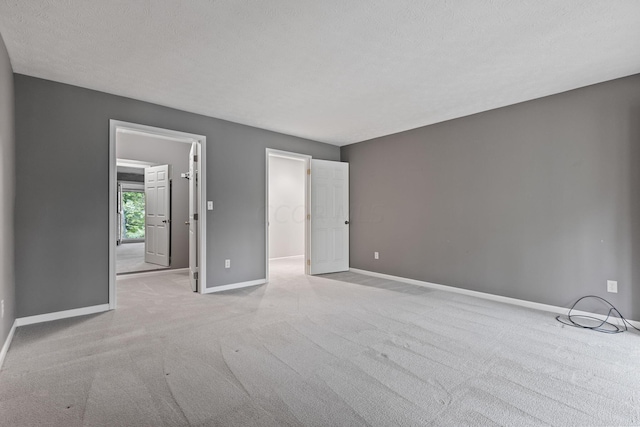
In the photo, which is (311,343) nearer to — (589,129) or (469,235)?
(469,235)

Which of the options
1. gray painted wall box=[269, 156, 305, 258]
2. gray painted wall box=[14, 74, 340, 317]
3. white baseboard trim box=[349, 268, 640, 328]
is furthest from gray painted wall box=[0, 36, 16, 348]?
gray painted wall box=[269, 156, 305, 258]

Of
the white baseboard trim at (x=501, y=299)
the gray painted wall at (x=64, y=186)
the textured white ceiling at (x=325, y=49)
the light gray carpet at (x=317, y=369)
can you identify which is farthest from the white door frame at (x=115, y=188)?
the white baseboard trim at (x=501, y=299)

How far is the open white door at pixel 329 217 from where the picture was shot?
17.9ft

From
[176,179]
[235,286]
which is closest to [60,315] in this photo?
[235,286]

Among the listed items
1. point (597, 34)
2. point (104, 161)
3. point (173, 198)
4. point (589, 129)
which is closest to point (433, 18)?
point (597, 34)

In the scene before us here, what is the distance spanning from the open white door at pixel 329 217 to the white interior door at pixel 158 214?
9.15 feet

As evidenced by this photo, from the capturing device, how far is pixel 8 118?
2576mm

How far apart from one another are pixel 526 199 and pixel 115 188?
15.9 ft

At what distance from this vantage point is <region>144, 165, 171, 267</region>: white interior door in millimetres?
5805

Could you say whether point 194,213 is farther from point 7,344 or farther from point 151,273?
point 7,344

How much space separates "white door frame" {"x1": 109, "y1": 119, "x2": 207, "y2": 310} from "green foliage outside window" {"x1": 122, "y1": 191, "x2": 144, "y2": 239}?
9.93 metres

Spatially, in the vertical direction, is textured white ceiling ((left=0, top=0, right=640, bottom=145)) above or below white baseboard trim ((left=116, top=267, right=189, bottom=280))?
above

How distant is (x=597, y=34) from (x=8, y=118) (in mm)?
4731

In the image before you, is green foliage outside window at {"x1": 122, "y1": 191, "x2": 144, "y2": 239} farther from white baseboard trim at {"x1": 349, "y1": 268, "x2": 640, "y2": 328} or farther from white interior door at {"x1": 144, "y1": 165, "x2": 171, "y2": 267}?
white baseboard trim at {"x1": 349, "y1": 268, "x2": 640, "y2": 328}
